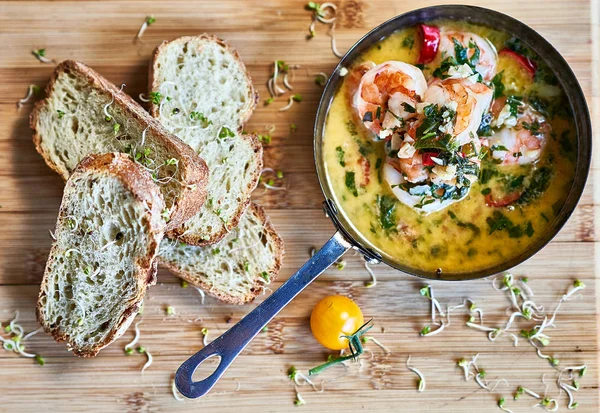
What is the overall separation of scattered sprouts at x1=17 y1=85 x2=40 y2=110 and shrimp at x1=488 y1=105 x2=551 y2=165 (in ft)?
8.09

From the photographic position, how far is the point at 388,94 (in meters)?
3.03

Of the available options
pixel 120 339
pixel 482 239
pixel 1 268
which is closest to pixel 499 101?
pixel 482 239

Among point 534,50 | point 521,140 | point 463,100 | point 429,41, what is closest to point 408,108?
point 463,100

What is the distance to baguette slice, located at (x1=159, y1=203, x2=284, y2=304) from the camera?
330 cm

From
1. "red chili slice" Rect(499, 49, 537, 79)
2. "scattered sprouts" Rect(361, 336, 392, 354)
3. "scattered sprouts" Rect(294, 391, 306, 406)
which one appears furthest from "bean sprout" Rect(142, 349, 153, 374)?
"red chili slice" Rect(499, 49, 537, 79)

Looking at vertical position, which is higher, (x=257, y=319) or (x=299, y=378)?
(x=257, y=319)

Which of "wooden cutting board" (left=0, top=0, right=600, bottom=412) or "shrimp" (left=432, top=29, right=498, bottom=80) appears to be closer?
"shrimp" (left=432, top=29, right=498, bottom=80)

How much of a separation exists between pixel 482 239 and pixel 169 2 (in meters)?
2.13

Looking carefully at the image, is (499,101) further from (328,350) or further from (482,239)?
(328,350)

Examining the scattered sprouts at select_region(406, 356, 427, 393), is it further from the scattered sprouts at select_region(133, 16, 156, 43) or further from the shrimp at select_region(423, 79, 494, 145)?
the scattered sprouts at select_region(133, 16, 156, 43)

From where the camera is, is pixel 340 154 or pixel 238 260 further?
pixel 238 260

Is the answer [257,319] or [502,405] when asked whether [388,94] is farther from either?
[502,405]

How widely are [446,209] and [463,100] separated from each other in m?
0.59

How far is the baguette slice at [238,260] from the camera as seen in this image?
3297 mm
